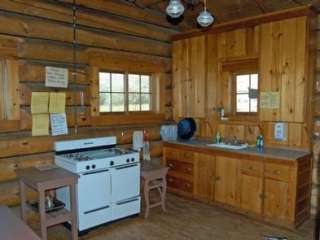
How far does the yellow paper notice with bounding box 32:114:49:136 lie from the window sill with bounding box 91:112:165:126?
0.63 m

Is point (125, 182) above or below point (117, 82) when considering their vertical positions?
below

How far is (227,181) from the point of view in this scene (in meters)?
3.80

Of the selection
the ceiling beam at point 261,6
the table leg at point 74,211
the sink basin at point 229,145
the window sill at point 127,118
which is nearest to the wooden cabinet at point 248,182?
the sink basin at point 229,145

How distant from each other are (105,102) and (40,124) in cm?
98

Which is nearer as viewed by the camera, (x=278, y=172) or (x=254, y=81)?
(x=278, y=172)

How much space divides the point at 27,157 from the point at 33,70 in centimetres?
100

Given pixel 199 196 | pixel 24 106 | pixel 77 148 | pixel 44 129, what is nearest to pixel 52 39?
pixel 24 106

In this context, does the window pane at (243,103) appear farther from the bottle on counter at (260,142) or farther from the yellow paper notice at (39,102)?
the yellow paper notice at (39,102)

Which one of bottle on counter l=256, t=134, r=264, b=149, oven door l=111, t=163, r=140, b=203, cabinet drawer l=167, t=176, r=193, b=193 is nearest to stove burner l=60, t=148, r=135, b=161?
oven door l=111, t=163, r=140, b=203

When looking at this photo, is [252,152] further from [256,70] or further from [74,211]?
[74,211]

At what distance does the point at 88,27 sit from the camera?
377 centimetres

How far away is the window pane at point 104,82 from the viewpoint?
4011 mm

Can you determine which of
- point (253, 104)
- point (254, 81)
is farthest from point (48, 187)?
point (254, 81)

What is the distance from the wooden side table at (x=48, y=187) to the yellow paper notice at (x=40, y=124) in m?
0.47
